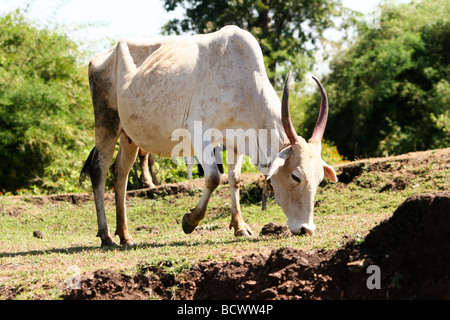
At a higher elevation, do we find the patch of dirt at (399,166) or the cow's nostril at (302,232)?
the patch of dirt at (399,166)

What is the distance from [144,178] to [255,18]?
9053 mm

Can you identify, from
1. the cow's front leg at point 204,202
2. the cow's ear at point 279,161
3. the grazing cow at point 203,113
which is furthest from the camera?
the cow's front leg at point 204,202

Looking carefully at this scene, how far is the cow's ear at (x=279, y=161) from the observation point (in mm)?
5449

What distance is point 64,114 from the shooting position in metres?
15.1

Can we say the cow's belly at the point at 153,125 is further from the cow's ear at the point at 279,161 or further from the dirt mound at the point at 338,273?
the dirt mound at the point at 338,273

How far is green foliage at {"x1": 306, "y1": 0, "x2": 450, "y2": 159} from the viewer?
17.8m

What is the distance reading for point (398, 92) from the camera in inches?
737

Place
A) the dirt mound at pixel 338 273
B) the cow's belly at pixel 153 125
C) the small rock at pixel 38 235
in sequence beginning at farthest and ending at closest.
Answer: the small rock at pixel 38 235
the cow's belly at pixel 153 125
the dirt mound at pixel 338 273

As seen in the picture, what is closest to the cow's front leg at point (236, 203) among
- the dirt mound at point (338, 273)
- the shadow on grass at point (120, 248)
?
the shadow on grass at point (120, 248)

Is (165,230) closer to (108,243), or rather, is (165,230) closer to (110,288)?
(108,243)

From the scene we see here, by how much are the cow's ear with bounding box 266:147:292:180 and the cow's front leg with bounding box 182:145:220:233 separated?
742 millimetres

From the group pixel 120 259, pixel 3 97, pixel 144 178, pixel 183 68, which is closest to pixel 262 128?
pixel 183 68

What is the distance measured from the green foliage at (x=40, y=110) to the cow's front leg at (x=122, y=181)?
19.8 feet

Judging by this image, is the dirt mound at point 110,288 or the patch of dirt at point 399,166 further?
the patch of dirt at point 399,166
